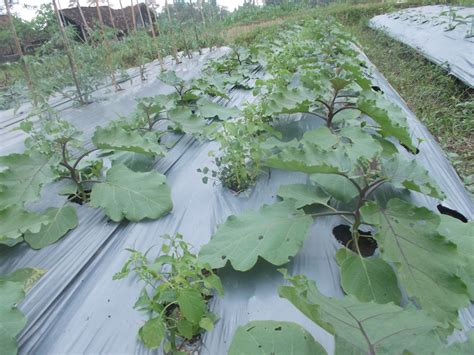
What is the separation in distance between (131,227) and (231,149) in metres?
0.59

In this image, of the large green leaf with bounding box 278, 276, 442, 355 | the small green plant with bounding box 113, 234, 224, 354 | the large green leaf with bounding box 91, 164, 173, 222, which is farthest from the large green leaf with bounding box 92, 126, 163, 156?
the large green leaf with bounding box 278, 276, 442, 355

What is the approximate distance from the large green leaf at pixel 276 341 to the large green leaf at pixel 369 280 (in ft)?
0.87

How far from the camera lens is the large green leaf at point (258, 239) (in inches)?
45.8

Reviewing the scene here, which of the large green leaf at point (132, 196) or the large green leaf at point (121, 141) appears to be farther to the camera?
the large green leaf at point (121, 141)

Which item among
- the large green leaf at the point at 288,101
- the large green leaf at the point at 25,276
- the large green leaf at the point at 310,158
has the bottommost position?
the large green leaf at the point at 25,276

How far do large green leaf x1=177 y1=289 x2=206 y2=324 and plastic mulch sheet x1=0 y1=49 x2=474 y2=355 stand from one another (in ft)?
0.29

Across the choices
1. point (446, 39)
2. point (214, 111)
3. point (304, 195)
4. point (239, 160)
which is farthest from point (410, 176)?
point (446, 39)

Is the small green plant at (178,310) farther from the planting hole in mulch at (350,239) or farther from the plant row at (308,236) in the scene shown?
the planting hole in mulch at (350,239)

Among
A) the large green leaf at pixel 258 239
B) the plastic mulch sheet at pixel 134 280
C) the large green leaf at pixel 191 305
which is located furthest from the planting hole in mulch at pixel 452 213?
the large green leaf at pixel 191 305

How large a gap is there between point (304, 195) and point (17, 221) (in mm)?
1139

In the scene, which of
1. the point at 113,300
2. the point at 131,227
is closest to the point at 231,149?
the point at 131,227

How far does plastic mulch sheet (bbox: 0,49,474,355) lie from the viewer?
1.05 metres

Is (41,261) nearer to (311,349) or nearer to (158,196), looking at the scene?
(158,196)

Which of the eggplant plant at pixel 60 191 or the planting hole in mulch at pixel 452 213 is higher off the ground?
the eggplant plant at pixel 60 191
